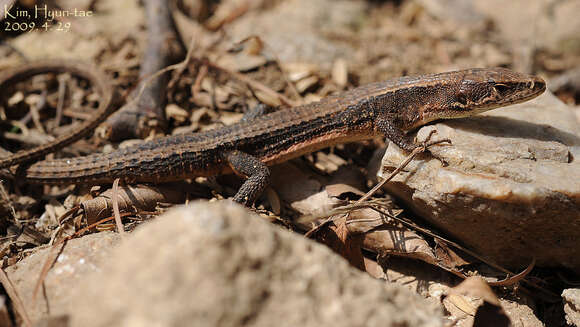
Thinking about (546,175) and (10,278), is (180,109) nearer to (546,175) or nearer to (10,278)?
(10,278)

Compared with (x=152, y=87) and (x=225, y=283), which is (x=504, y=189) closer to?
(x=225, y=283)

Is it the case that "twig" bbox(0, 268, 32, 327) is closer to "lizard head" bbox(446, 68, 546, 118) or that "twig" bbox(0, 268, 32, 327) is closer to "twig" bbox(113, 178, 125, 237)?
"twig" bbox(113, 178, 125, 237)

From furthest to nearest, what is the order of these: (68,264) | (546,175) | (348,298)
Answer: (546,175), (68,264), (348,298)

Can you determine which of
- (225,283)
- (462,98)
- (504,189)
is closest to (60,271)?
(225,283)

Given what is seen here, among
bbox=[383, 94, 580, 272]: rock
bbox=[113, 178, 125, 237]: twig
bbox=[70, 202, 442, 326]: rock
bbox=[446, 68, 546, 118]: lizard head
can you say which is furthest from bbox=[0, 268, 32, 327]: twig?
bbox=[446, 68, 546, 118]: lizard head

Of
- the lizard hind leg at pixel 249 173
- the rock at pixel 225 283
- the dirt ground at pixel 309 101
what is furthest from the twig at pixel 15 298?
the lizard hind leg at pixel 249 173

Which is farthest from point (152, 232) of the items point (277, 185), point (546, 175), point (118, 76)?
point (118, 76)
